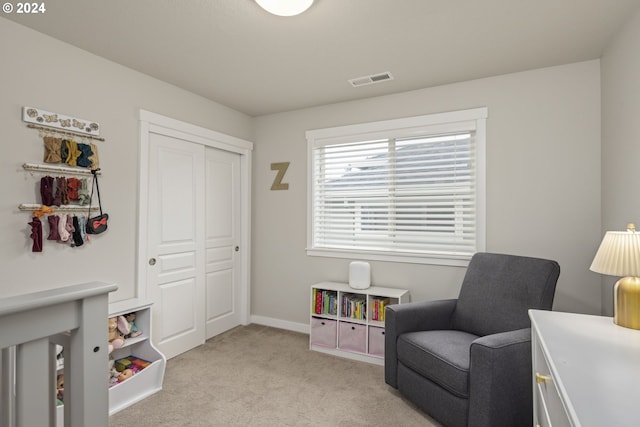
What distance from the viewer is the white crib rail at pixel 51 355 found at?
2.58ft

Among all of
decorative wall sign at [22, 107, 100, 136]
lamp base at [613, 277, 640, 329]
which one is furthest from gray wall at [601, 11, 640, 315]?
decorative wall sign at [22, 107, 100, 136]

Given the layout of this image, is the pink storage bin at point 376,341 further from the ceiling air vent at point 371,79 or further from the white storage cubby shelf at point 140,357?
the ceiling air vent at point 371,79

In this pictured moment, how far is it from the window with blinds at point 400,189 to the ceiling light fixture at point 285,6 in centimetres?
166

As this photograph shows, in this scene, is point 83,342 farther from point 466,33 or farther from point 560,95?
point 560,95

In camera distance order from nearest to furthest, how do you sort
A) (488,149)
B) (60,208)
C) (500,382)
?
(500,382) → (60,208) → (488,149)

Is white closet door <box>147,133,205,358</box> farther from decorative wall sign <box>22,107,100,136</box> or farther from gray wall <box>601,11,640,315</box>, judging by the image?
gray wall <box>601,11,640,315</box>

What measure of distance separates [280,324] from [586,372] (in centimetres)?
322

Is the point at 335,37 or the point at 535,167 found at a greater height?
the point at 335,37

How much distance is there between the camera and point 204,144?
345 cm

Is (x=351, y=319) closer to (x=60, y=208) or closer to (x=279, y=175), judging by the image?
(x=279, y=175)

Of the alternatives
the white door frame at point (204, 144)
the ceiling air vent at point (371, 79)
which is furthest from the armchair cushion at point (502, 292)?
the white door frame at point (204, 144)

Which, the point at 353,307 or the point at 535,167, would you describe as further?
the point at 353,307

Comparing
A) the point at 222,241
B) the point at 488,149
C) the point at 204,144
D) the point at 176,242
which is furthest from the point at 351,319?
the point at 204,144

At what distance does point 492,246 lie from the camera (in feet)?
9.57
